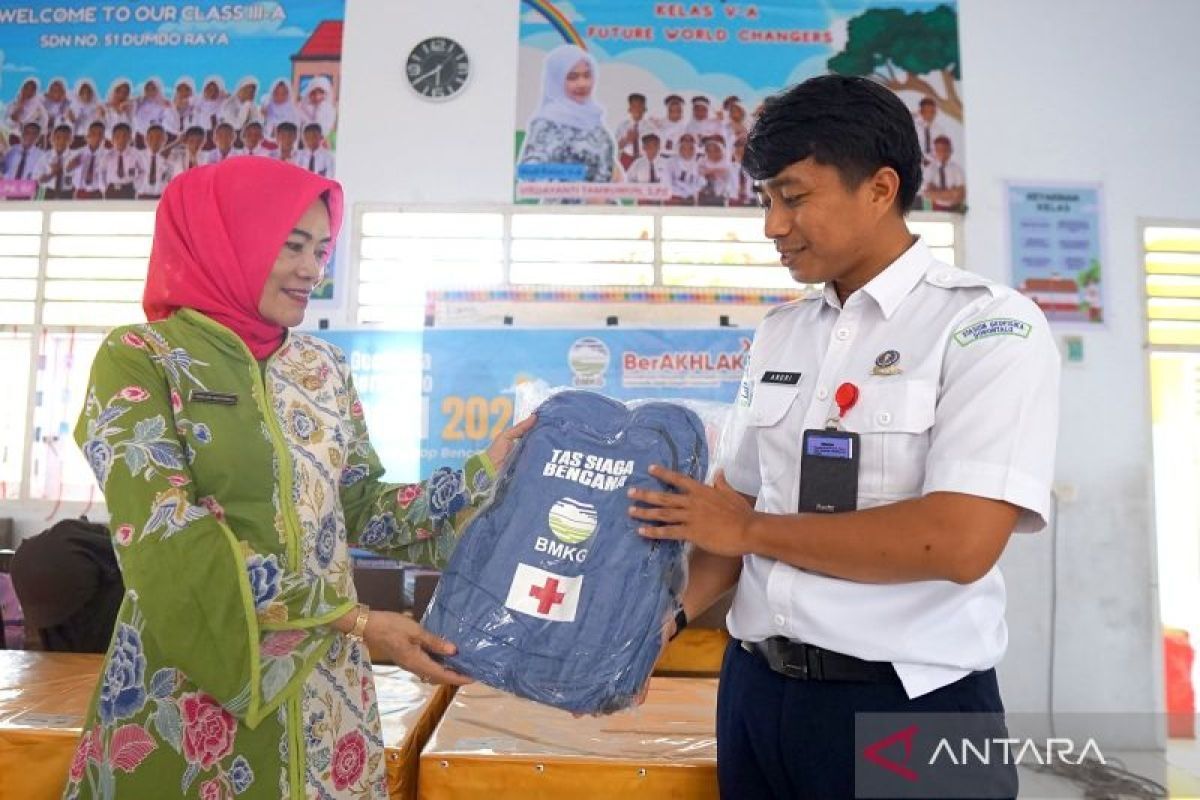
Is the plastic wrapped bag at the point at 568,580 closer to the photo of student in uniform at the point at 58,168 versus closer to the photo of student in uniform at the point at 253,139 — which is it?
the photo of student in uniform at the point at 253,139

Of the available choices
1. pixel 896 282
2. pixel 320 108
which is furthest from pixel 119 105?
pixel 896 282

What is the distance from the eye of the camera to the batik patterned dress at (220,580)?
101 cm

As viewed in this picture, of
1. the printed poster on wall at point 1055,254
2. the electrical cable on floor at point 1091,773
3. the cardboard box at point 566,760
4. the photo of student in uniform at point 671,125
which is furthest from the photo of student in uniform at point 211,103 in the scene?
the electrical cable on floor at point 1091,773

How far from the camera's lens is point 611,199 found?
12.4 ft

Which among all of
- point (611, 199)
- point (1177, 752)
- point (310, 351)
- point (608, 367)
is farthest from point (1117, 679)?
point (310, 351)

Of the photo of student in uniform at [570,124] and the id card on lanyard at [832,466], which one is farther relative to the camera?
the photo of student in uniform at [570,124]

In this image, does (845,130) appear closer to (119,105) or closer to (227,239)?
(227,239)

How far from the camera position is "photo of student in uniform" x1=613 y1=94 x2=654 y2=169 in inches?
149

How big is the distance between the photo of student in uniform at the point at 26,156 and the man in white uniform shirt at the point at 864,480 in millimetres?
4078

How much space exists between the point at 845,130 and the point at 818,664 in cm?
76

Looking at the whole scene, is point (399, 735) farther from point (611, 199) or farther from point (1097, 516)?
point (1097, 516)

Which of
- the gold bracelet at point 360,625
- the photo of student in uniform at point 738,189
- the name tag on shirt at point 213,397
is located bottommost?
the gold bracelet at point 360,625

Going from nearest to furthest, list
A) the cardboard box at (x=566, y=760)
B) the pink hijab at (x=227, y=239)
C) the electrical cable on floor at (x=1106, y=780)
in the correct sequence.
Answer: the pink hijab at (x=227, y=239) < the cardboard box at (x=566, y=760) < the electrical cable on floor at (x=1106, y=780)

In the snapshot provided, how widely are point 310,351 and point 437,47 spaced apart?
9.66 ft
